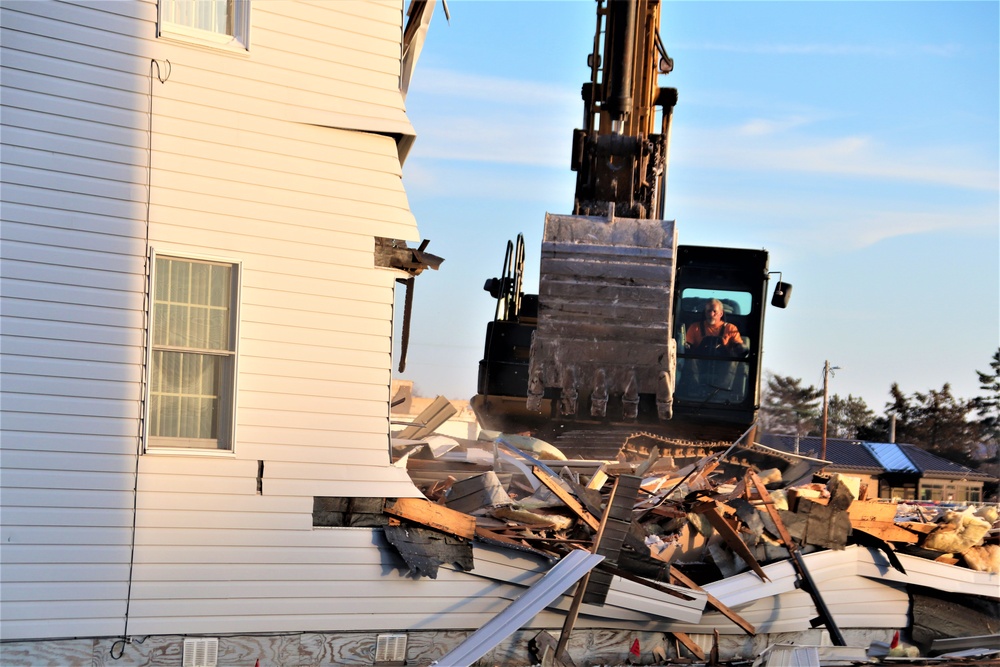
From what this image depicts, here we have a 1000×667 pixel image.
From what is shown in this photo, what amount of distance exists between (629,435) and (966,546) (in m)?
5.72

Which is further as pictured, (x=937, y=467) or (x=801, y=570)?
(x=937, y=467)

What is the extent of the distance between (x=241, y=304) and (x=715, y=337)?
35.8 ft

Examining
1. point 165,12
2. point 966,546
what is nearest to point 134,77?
point 165,12

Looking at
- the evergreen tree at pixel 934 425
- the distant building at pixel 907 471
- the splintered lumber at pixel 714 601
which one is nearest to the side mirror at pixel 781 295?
the splintered lumber at pixel 714 601

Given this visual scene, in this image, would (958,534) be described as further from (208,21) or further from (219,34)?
(208,21)

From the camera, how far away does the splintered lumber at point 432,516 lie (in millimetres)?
10062

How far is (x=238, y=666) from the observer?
925cm

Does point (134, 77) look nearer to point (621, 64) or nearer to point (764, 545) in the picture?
point (764, 545)

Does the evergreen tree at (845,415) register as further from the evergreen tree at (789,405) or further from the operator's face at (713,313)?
the operator's face at (713,313)

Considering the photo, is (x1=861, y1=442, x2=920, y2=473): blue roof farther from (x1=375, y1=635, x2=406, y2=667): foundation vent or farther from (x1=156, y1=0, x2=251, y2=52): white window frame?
(x1=156, y1=0, x2=251, y2=52): white window frame

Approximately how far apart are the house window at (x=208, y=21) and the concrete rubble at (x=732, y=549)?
4020 millimetres

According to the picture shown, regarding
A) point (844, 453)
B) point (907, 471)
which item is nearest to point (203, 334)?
point (907, 471)

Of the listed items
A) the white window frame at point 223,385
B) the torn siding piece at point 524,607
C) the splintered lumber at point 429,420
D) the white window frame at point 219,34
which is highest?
the white window frame at point 219,34

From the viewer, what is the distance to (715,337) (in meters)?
18.7
